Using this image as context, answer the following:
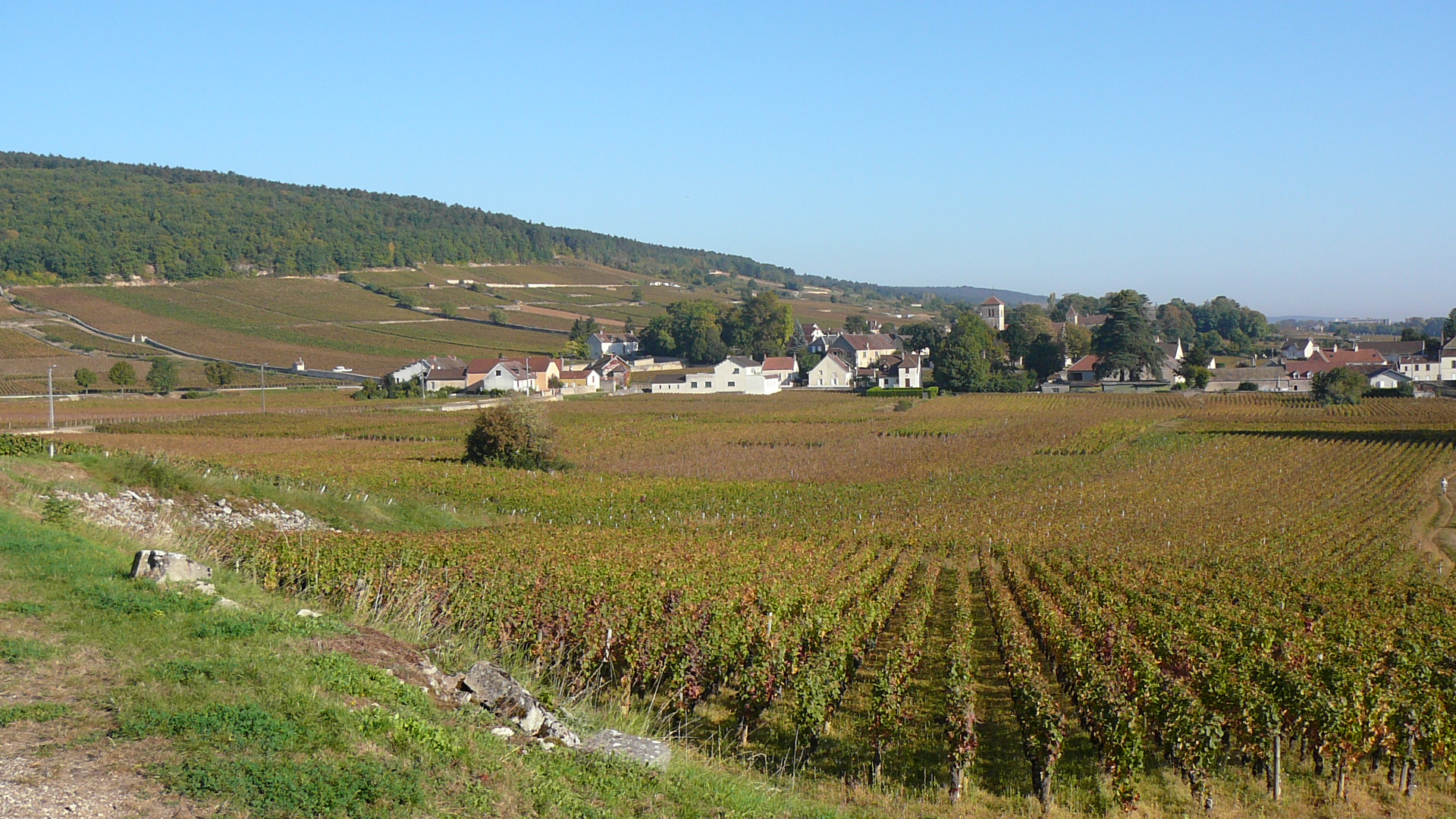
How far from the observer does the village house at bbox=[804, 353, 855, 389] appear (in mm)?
112000

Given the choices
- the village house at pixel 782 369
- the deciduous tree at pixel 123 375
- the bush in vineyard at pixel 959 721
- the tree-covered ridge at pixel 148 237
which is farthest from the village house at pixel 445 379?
the bush in vineyard at pixel 959 721

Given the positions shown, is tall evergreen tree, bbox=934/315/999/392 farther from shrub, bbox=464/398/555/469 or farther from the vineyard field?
shrub, bbox=464/398/555/469

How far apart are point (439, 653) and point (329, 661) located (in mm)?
1860

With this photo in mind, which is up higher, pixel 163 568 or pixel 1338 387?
pixel 163 568

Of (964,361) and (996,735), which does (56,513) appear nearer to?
(996,735)

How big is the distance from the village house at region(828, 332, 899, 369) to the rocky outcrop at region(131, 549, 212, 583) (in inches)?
4353

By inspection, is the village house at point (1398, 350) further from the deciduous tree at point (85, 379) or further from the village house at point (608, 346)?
the deciduous tree at point (85, 379)

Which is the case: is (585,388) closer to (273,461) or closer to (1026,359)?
(1026,359)

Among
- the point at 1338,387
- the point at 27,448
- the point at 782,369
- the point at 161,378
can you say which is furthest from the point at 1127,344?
the point at 27,448

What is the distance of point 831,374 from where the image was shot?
113 meters

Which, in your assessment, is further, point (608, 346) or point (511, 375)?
point (608, 346)

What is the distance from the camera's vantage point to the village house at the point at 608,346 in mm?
132863

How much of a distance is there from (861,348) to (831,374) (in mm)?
13162

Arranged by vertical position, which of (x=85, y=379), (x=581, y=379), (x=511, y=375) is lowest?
(x=85, y=379)
